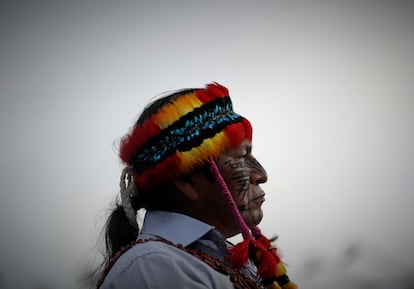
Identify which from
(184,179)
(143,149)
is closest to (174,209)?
(184,179)

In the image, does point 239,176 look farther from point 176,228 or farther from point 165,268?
point 165,268

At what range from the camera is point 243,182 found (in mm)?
1246

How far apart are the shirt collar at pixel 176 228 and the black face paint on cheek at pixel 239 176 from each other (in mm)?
172

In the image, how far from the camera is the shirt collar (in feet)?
3.64

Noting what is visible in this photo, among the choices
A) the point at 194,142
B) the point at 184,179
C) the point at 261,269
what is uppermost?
the point at 194,142

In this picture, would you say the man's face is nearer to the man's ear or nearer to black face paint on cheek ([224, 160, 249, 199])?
black face paint on cheek ([224, 160, 249, 199])

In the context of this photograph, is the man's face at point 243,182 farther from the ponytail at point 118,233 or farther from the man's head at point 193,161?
the ponytail at point 118,233

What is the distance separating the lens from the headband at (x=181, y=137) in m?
1.20

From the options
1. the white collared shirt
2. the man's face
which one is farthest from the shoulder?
the man's face

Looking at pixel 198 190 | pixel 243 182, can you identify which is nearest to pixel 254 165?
pixel 243 182

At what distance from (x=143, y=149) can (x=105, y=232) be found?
385mm

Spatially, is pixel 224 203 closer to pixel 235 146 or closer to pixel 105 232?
pixel 235 146

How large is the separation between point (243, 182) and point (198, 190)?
154mm

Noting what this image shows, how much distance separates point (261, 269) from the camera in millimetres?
1127
